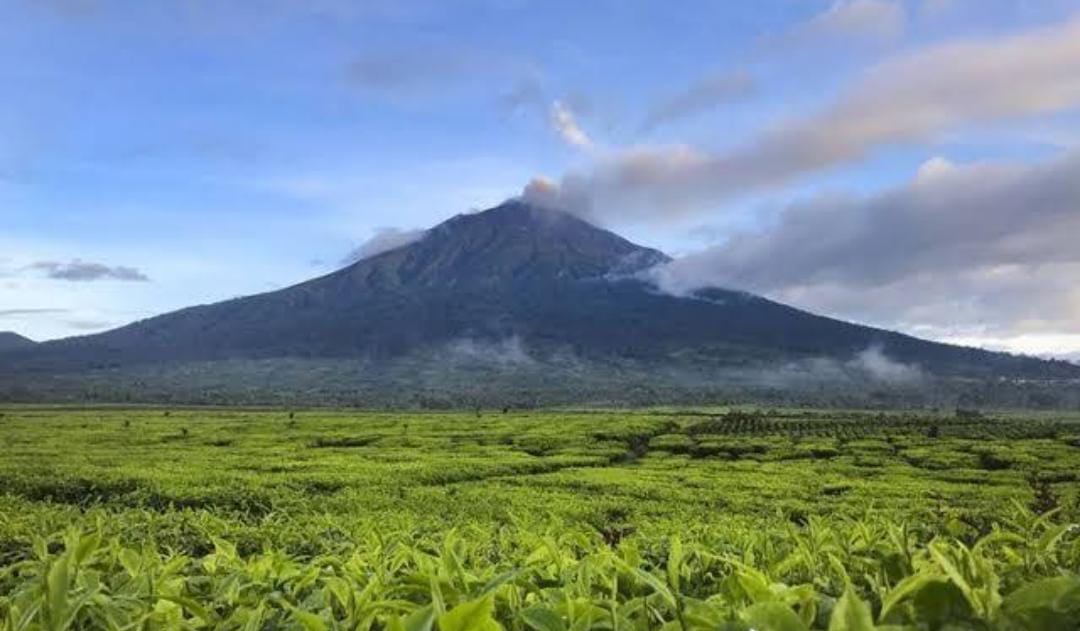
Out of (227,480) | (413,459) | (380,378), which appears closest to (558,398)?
(380,378)

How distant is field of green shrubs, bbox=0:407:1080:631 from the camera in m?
1.53

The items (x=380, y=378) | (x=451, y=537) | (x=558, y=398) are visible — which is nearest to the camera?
(x=451, y=537)

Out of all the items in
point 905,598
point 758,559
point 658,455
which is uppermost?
point 905,598

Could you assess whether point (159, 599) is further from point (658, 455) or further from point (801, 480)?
point (658, 455)

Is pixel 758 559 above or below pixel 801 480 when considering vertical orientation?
above

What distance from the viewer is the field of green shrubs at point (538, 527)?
153 centimetres

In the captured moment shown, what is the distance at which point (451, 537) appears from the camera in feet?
7.76

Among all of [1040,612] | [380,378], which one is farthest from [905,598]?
[380,378]

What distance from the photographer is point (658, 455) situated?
133 feet

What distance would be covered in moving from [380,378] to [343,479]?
173 meters

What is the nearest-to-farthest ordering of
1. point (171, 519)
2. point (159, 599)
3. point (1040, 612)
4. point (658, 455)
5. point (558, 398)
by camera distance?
point (1040, 612) < point (159, 599) < point (171, 519) < point (658, 455) < point (558, 398)

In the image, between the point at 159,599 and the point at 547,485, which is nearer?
the point at 159,599

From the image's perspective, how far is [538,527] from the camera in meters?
6.83

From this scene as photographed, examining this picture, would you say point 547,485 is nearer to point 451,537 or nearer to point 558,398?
point 451,537
